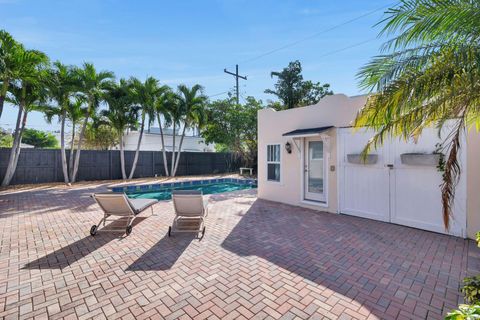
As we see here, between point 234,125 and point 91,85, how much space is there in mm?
10292

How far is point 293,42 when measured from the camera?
17.8 meters

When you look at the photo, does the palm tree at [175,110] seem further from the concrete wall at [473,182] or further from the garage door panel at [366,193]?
the concrete wall at [473,182]

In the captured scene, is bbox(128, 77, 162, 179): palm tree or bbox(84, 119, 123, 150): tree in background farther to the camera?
bbox(84, 119, 123, 150): tree in background

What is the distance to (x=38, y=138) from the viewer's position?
1718 inches

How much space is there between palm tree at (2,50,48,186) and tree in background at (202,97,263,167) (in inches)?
431

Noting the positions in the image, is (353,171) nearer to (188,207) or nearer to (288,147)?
(288,147)

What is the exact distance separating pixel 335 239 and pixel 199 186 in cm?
1190

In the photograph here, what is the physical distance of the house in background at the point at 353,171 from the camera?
5684mm

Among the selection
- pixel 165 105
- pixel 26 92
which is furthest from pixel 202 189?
pixel 26 92

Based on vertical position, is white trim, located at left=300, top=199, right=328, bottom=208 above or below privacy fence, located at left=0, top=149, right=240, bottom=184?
below

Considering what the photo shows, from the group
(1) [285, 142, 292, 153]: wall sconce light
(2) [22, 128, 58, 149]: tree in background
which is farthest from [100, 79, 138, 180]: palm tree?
(2) [22, 128, 58, 149]: tree in background

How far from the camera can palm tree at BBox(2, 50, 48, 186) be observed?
10.8 metres

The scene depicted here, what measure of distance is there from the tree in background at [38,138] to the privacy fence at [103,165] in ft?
112

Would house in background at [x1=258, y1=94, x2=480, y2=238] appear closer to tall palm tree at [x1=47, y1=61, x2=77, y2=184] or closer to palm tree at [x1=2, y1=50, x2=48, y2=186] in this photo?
palm tree at [x1=2, y1=50, x2=48, y2=186]
